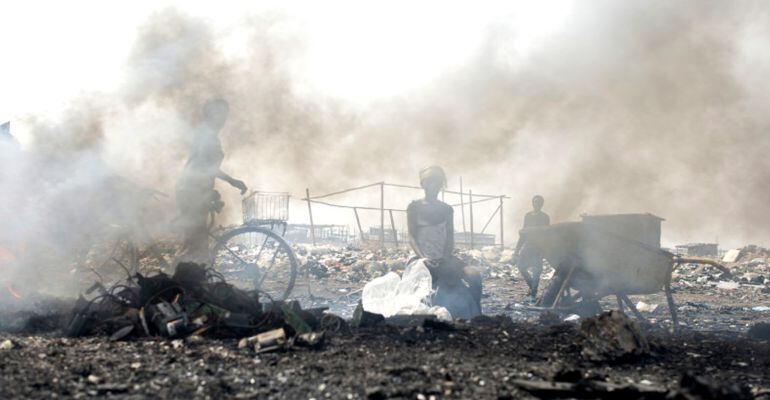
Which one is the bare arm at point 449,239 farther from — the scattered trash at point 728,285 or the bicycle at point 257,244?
the scattered trash at point 728,285

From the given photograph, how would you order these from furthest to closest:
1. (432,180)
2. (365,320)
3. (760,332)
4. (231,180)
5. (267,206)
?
(267,206) → (231,180) → (432,180) → (760,332) → (365,320)

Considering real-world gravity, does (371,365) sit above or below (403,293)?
below

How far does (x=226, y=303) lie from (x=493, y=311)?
3631 millimetres

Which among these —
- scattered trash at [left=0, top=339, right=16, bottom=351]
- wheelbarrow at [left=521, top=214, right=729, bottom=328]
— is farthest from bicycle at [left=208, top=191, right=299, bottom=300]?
wheelbarrow at [left=521, top=214, right=729, bottom=328]

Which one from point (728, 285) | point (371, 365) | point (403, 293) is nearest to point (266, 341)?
point (371, 365)

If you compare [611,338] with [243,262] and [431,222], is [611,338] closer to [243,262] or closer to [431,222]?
[431,222]

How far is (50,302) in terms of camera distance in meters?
5.23

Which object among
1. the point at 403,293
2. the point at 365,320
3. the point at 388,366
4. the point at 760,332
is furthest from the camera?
the point at 403,293

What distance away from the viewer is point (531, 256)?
700cm

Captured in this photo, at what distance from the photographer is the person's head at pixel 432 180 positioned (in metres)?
5.85

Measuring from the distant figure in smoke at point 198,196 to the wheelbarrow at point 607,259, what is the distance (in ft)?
11.9

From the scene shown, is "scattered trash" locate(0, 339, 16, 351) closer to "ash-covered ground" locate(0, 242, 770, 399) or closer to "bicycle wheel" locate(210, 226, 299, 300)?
"ash-covered ground" locate(0, 242, 770, 399)

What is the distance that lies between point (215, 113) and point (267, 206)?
1444 mm

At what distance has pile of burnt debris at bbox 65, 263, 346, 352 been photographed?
4.01m
